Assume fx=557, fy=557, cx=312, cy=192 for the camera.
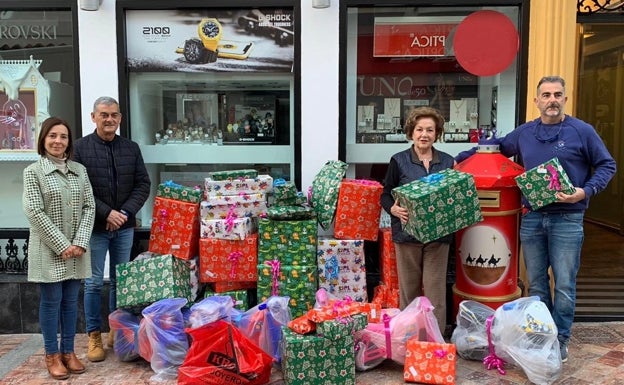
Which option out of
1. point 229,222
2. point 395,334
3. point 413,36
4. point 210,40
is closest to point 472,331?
point 395,334

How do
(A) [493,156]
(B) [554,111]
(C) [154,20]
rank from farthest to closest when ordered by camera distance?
(C) [154,20] → (A) [493,156] → (B) [554,111]

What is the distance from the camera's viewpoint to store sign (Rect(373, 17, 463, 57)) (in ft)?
16.7

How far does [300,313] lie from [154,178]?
1.94 meters

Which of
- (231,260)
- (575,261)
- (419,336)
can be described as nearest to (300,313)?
(231,260)

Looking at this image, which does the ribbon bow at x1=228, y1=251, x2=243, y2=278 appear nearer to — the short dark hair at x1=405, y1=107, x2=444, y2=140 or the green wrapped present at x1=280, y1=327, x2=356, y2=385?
the green wrapped present at x1=280, y1=327, x2=356, y2=385

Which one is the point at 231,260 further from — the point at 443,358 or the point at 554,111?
the point at 554,111

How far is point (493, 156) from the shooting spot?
4176 mm

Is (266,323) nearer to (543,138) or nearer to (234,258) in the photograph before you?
(234,258)

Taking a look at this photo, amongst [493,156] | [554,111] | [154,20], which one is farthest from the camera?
[154,20]

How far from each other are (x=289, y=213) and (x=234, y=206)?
480 mm

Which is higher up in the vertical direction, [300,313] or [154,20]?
[154,20]

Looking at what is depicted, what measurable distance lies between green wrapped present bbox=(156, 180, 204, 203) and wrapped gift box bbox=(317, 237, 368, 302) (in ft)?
3.37

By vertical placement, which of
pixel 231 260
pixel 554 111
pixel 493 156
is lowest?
pixel 231 260

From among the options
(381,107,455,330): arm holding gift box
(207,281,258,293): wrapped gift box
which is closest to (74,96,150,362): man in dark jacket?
(207,281,258,293): wrapped gift box
